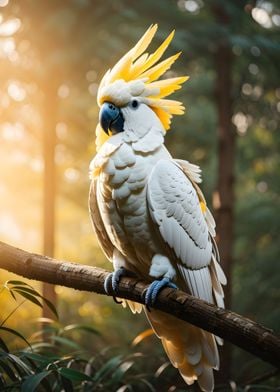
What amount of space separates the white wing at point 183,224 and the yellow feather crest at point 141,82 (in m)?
0.27

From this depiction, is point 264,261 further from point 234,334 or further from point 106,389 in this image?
point 234,334

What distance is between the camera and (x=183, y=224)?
214cm

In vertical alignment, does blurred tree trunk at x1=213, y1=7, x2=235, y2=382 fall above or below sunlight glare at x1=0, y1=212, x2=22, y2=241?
above

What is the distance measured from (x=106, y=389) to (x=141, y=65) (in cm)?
148

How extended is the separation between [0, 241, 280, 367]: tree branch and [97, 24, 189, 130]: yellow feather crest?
0.66 m

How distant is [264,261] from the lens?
648 cm

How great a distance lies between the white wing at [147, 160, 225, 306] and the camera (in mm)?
2059

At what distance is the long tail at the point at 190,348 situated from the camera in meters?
2.19

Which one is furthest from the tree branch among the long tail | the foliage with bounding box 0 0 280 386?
the foliage with bounding box 0 0 280 386

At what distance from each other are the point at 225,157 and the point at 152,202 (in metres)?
2.95

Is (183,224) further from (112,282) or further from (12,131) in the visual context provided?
(12,131)

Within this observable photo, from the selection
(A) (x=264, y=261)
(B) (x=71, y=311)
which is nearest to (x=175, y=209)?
(A) (x=264, y=261)

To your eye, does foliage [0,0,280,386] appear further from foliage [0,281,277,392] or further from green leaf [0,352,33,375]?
green leaf [0,352,33,375]

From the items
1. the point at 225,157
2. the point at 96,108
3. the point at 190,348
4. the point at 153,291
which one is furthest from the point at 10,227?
the point at 153,291
